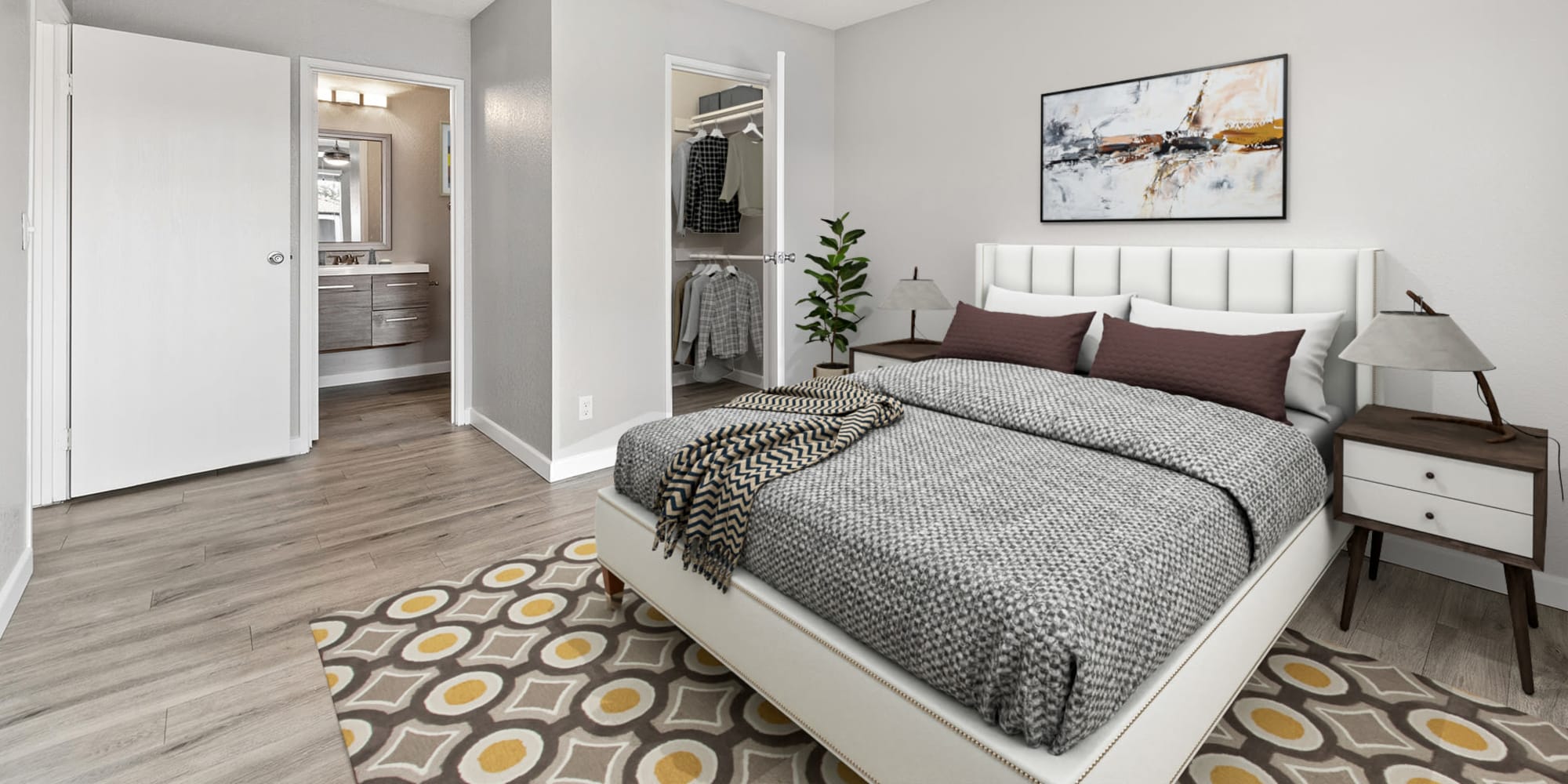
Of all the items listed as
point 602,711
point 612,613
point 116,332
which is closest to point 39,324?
point 116,332

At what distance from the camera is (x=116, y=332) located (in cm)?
328

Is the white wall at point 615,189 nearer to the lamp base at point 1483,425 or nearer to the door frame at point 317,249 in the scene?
the door frame at point 317,249

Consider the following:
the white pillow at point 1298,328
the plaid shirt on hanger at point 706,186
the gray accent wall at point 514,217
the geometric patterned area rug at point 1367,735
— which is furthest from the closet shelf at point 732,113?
the geometric patterned area rug at point 1367,735

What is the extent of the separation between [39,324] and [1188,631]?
407 centimetres

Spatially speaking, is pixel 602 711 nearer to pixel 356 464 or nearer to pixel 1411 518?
pixel 1411 518

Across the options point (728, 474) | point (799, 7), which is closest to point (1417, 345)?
point (728, 474)

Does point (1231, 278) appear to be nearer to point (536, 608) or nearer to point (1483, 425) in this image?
point (1483, 425)

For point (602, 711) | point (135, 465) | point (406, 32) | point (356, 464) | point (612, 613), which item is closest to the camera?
point (602, 711)

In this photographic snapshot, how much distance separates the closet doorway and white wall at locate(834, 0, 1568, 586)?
1821mm

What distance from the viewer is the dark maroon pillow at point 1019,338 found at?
295cm

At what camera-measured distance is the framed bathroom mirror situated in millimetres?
5582

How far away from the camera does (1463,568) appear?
2555 mm

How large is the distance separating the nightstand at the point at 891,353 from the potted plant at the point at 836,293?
0.22m

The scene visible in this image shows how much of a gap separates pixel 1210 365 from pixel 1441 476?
0.63 metres
